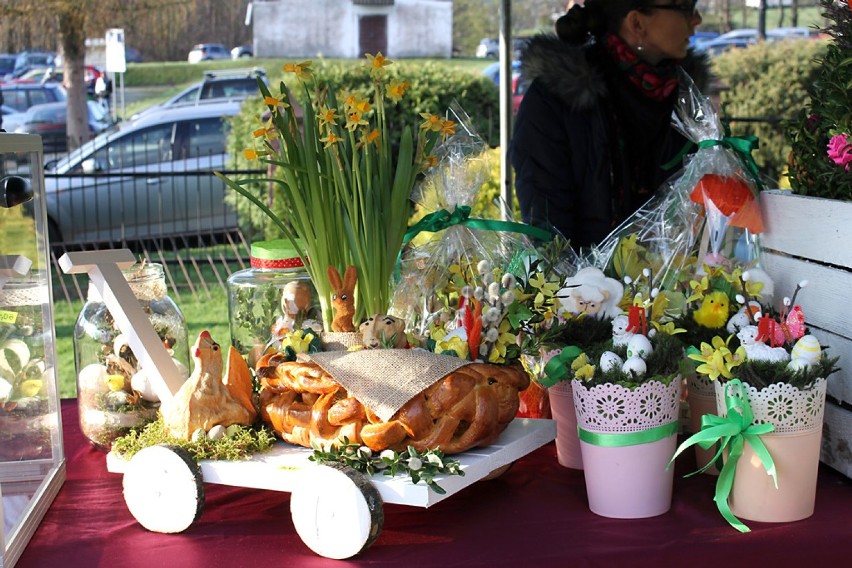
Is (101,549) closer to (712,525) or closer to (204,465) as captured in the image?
(204,465)

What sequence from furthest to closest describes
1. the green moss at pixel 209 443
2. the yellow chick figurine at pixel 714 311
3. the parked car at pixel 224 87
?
the parked car at pixel 224 87
the yellow chick figurine at pixel 714 311
the green moss at pixel 209 443

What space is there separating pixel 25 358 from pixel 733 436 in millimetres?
1016

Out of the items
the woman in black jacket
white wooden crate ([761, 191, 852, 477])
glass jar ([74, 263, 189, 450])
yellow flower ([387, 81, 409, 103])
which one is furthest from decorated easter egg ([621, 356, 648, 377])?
the woman in black jacket

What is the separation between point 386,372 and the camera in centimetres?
138

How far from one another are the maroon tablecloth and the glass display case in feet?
0.16

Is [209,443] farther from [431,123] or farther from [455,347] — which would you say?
[431,123]

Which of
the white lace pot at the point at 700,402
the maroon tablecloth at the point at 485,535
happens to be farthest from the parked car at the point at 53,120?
the white lace pot at the point at 700,402

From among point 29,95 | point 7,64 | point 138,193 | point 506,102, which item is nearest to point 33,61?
point 7,64

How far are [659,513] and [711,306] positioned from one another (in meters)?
0.34

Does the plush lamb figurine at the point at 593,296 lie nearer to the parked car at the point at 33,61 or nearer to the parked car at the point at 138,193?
the parked car at the point at 138,193

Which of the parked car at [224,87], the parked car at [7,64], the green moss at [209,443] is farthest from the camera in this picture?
the parked car at [7,64]

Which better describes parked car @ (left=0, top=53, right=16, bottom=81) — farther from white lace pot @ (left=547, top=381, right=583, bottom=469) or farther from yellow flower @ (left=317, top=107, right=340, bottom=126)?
white lace pot @ (left=547, top=381, right=583, bottom=469)

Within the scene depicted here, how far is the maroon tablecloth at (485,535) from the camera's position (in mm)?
1277

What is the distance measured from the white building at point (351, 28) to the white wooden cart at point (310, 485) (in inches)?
554
